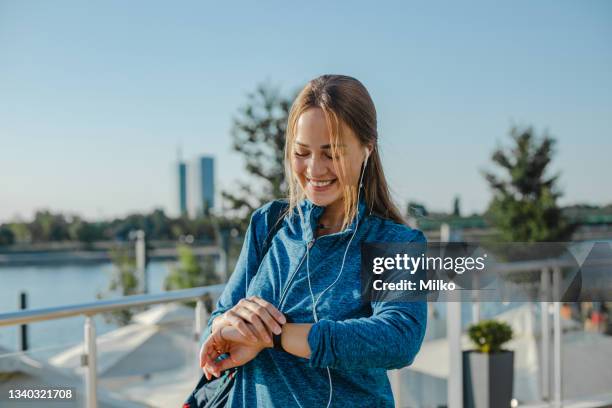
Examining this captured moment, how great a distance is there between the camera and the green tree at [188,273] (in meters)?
21.3

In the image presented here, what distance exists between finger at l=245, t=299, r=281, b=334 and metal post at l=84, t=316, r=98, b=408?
1658 millimetres

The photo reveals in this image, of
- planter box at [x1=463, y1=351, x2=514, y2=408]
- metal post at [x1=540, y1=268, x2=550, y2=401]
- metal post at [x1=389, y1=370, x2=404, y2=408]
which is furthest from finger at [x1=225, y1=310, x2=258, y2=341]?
metal post at [x1=540, y1=268, x2=550, y2=401]

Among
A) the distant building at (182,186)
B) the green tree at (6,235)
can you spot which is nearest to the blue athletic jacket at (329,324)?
the green tree at (6,235)

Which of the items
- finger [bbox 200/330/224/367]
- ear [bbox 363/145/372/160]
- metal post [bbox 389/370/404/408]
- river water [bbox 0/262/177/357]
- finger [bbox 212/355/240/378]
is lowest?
river water [bbox 0/262/177/357]

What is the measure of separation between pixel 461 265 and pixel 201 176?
1896 inches

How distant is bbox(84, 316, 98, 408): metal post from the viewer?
2400 millimetres

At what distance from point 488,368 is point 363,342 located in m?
2.97

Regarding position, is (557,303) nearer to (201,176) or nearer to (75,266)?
(75,266)

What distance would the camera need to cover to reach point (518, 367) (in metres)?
3.82

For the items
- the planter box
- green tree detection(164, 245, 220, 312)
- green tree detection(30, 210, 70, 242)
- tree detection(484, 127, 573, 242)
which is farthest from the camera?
tree detection(484, 127, 573, 242)

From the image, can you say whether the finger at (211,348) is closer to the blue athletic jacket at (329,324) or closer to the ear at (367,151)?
the blue athletic jacket at (329,324)

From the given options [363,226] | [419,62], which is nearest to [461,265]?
[363,226]

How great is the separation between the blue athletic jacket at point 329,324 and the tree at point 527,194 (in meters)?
26.1

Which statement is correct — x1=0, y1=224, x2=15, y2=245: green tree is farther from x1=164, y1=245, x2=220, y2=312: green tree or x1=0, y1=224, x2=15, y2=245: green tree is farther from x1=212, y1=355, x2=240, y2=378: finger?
x1=212, y1=355, x2=240, y2=378: finger
